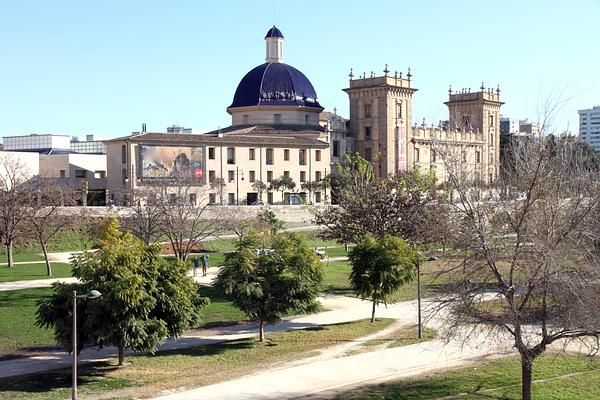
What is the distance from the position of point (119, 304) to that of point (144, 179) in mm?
42886

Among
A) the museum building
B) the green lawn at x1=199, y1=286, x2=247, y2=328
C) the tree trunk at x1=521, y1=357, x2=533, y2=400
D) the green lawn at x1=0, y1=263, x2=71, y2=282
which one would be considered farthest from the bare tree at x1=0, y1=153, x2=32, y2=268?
the tree trunk at x1=521, y1=357, x2=533, y2=400

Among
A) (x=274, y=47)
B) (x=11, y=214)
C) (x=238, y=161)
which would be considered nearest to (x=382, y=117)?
(x=274, y=47)

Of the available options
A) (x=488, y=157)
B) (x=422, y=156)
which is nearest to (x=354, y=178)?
(x=422, y=156)

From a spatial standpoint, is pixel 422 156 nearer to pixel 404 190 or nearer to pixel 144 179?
pixel 144 179

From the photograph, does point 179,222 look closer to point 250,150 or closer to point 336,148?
point 250,150

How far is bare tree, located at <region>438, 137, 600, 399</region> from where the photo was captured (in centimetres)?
1889

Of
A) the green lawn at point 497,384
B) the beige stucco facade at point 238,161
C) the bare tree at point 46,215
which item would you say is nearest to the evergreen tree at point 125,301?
the green lawn at point 497,384

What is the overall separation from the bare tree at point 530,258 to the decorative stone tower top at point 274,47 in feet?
224

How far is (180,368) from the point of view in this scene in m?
25.0

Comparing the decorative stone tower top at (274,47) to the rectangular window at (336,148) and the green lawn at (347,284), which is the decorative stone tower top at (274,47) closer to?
the rectangular window at (336,148)

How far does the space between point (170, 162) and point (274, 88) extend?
63.9ft

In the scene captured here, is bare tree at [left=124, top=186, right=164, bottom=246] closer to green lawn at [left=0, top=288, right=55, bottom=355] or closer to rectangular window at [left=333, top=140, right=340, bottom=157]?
green lawn at [left=0, top=288, right=55, bottom=355]

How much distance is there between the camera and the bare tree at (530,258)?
18.9m

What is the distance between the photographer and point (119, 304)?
78.2ft
